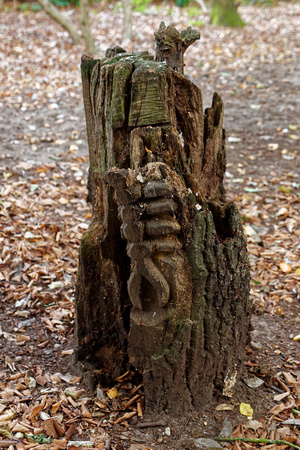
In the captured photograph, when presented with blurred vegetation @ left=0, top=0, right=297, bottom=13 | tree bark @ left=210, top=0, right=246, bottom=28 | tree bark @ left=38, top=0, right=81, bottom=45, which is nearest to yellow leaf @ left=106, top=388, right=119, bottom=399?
tree bark @ left=38, top=0, right=81, bottom=45

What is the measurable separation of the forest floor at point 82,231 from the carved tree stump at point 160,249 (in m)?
0.26

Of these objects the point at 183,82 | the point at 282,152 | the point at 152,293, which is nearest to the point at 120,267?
the point at 152,293

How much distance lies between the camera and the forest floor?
2.48 metres

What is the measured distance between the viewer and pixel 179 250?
7.56 feet

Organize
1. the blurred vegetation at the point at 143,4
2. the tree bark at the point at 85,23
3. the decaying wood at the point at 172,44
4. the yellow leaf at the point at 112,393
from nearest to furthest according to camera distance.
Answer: the yellow leaf at the point at 112,393
the decaying wood at the point at 172,44
the tree bark at the point at 85,23
the blurred vegetation at the point at 143,4

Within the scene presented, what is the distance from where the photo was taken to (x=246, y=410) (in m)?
2.57

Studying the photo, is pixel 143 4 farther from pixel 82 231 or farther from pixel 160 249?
pixel 160 249

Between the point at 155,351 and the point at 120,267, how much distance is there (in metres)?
0.55

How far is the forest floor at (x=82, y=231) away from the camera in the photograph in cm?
248

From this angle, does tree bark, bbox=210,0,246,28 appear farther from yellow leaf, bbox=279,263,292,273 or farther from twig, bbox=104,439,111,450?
twig, bbox=104,439,111,450

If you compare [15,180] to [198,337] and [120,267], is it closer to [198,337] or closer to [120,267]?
[120,267]

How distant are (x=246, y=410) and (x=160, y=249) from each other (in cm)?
117

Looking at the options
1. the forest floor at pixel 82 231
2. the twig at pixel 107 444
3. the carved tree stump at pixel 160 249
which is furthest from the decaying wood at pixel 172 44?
the twig at pixel 107 444

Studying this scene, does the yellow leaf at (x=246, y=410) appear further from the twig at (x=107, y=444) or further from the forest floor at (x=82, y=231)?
the twig at (x=107, y=444)
